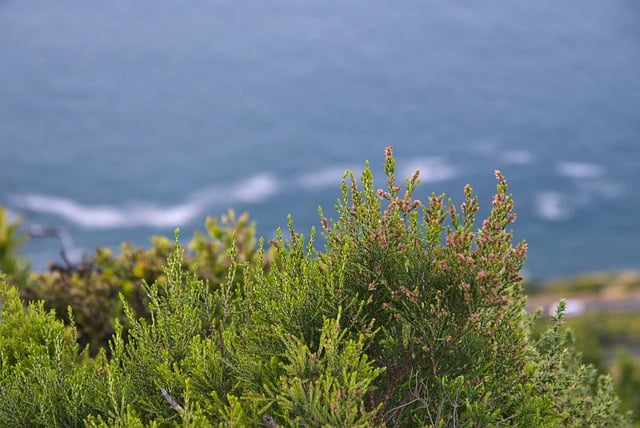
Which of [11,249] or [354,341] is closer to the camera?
[354,341]

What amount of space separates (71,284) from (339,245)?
4.72 meters

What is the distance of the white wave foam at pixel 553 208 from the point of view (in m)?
188

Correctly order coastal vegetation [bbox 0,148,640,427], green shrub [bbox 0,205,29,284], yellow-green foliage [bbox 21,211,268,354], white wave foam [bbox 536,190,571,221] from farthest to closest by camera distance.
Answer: white wave foam [bbox 536,190,571,221], green shrub [bbox 0,205,29,284], yellow-green foliage [bbox 21,211,268,354], coastal vegetation [bbox 0,148,640,427]

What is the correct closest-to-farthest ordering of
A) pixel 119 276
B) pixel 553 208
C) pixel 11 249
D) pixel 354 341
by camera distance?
Answer: pixel 354 341
pixel 119 276
pixel 11 249
pixel 553 208

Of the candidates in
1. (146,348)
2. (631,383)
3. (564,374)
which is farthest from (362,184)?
(631,383)

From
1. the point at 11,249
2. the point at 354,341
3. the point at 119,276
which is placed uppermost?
the point at 11,249

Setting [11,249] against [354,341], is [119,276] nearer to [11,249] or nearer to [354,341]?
[11,249]

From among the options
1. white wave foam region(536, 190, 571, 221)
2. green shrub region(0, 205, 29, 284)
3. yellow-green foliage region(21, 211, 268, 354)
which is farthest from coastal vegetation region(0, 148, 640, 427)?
white wave foam region(536, 190, 571, 221)

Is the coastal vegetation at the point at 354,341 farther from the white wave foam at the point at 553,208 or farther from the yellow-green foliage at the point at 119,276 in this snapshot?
the white wave foam at the point at 553,208

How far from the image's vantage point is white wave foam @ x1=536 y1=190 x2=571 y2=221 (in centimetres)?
18762

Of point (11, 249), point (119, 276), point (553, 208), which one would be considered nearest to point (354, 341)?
point (119, 276)

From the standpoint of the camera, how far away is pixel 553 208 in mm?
188250

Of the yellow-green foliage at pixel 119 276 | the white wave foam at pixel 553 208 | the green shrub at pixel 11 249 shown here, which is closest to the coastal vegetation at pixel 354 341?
the yellow-green foliage at pixel 119 276

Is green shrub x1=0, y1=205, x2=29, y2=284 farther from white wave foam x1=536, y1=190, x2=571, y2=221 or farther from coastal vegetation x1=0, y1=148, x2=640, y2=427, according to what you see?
white wave foam x1=536, y1=190, x2=571, y2=221
